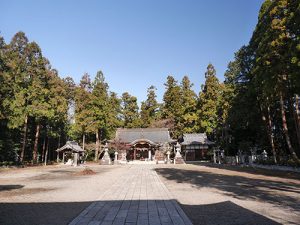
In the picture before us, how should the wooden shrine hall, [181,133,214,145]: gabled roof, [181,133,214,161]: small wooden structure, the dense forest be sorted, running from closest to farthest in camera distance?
1. the dense forest
2. the wooden shrine hall
3. [181,133,214,145]: gabled roof
4. [181,133,214,161]: small wooden structure

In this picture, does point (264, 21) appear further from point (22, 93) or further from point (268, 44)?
point (22, 93)

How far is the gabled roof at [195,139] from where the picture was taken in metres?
43.8

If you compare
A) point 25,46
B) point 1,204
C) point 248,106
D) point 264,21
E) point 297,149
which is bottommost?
point 1,204

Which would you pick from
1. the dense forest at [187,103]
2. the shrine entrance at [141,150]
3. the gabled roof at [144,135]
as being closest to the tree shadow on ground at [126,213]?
the dense forest at [187,103]

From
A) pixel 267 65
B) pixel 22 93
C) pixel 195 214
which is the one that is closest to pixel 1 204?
pixel 195 214

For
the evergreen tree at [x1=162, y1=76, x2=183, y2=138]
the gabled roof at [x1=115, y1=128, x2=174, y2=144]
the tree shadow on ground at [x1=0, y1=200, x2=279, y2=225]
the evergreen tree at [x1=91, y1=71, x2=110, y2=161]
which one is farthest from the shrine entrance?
the tree shadow on ground at [x1=0, y1=200, x2=279, y2=225]

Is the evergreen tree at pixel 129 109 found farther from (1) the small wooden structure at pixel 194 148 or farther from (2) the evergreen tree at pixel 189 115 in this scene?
(1) the small wooden structure at pixel 194 148

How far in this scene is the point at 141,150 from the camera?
133 feet

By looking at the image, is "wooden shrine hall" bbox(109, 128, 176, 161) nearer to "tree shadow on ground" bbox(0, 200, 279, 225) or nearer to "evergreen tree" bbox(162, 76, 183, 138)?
"evergreen tree" bbox(162, 76, 183, 138)

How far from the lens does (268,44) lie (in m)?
16.2

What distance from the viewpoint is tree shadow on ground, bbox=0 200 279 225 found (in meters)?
5.21

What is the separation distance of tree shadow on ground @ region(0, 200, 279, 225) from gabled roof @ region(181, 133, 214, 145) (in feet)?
123

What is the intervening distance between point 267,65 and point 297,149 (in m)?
13.5

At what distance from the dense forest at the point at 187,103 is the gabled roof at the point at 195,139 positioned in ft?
5.69
